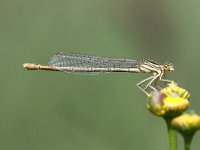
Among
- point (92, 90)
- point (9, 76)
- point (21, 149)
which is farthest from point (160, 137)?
point (9, 76)

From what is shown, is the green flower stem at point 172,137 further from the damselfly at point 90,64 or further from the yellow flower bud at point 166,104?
the damselfly at point 90,64

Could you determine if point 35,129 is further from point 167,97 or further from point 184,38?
point 167,97

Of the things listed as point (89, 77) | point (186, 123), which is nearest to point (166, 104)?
point (186, 123)

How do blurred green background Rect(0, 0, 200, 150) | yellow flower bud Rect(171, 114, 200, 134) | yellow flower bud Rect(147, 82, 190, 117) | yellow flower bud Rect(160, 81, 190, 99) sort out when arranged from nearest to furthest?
1. yellow flower bud Rect(171, 114, 200, 134)
2. yellow flower bud Rect(147, 82, 190, 117)
3. yellow flower bud Rect(160, 81, 190, 99)
4. blurred green background Rect(0, 0, 200, 150)

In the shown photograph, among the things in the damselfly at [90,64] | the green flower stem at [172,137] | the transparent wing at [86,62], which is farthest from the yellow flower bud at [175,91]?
the transparent wing at [86,62]

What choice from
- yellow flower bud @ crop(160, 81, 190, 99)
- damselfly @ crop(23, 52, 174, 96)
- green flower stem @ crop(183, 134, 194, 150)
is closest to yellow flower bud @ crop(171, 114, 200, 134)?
green flower stem @ crop(183, 134, 194, 150)

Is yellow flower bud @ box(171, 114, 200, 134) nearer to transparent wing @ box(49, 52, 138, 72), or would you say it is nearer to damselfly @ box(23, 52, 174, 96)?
damselfly @ box(23, 52, 174, 96)

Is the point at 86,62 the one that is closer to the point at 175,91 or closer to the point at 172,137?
the point at 175,91
